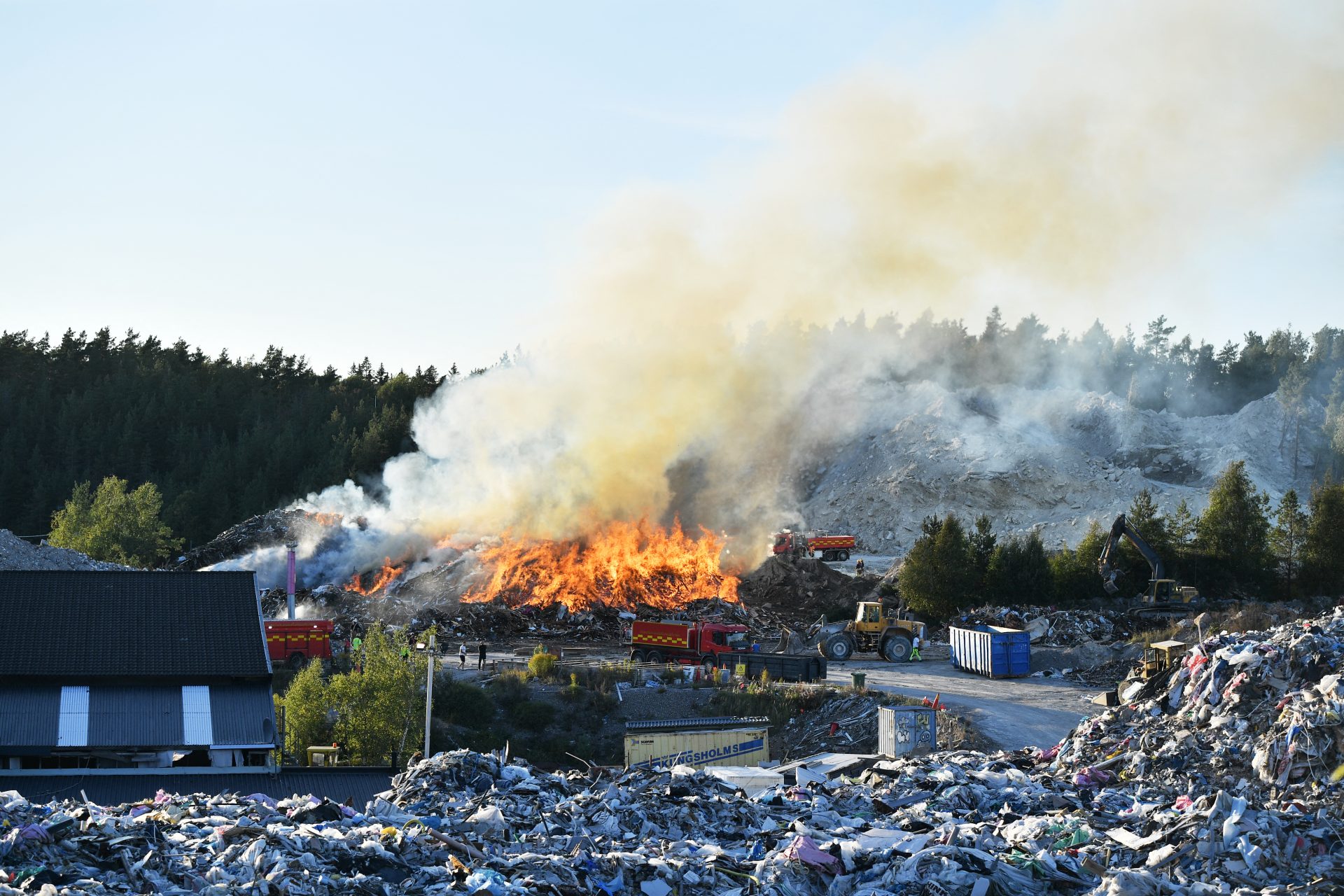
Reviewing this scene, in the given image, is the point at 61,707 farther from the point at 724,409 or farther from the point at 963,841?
the point at 724,409

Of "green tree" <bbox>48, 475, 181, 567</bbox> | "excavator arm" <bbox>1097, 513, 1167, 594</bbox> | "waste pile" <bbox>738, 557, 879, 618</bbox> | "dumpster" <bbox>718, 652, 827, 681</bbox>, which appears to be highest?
"green tree" <bbox>48, 475, 181, 567</bbox>

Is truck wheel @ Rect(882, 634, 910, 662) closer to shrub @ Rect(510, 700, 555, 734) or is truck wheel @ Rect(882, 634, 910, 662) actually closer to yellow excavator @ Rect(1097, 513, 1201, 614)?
Answer: yellow excavator @ Rect(1097, 513, 1201, 614)

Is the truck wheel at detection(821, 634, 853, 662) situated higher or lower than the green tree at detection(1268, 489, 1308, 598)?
lower

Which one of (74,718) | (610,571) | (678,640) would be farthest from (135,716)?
(610,571)

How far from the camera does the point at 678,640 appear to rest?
132 ft

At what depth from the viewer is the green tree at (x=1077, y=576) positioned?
159 ft

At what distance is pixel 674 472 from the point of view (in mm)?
66500

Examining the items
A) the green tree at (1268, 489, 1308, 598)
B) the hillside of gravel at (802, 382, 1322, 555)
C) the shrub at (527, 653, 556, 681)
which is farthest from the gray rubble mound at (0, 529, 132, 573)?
the green tree at (1268, 489, 1308, 598)

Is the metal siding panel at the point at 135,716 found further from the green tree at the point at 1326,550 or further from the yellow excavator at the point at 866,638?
A: the green tree at the point at 1326,550

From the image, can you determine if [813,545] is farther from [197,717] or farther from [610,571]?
[197,717]

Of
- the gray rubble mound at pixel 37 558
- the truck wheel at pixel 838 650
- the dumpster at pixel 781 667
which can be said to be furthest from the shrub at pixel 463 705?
the gray rubble mound at pixel 37 558

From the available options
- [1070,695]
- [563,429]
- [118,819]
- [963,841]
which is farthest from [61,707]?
[563,429]

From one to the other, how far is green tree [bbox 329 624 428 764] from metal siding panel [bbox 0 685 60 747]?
5.83 meters

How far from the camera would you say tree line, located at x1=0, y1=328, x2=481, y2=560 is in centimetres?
7919
